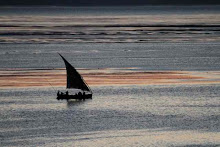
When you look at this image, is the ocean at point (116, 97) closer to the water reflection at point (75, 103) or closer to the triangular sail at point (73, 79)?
the water reflection at point (75, 103)

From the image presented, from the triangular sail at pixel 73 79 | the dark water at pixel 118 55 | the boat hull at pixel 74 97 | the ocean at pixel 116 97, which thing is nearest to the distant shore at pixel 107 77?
the ocean at pixel 116 97

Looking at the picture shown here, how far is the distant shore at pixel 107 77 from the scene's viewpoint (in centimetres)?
8740

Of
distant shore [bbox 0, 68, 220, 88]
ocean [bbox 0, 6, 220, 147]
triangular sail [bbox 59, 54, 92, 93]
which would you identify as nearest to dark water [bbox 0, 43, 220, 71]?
ocean [bbox 0, 6, 220, 147]

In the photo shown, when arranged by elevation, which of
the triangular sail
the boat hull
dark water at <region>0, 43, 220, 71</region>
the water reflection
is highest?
the triangular sail

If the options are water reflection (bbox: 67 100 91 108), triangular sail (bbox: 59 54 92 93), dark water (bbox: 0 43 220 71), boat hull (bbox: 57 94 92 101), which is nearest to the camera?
water reflection (bbox: 67 100 91 108)

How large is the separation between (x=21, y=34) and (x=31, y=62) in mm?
68849

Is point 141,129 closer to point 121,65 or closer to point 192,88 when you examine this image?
point 192,88

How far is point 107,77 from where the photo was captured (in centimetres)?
9362

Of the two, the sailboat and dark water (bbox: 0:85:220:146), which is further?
the sailboat

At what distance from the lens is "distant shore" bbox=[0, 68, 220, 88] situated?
87.4 metres

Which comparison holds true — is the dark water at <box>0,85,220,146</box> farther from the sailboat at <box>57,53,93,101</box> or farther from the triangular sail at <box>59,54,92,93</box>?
the triangular sail at <box>59,54,92,93</box>

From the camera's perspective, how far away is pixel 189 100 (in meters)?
74.1

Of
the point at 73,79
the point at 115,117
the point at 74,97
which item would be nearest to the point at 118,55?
the point at 73,79

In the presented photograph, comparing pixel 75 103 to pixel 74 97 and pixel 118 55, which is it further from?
pixel 118 55
